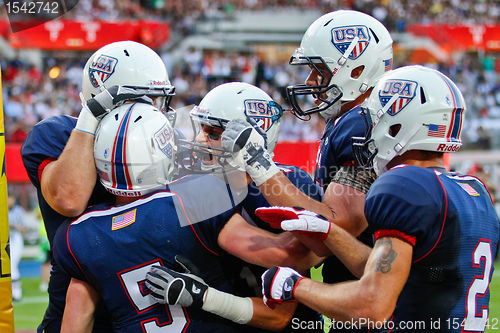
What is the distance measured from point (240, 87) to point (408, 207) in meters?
1.37

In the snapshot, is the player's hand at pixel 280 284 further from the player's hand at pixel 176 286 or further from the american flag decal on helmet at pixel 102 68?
the american flag decal on helmet at pixel 102 68

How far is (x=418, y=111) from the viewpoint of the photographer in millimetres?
2715

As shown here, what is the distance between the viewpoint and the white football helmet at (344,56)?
3586 mm

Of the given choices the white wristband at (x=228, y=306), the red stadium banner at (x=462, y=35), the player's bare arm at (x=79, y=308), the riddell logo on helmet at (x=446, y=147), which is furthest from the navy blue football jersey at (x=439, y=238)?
the red stadium banner at (x=462, y=35)

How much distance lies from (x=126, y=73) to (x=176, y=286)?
132 centimetres

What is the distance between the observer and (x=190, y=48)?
2016 centimetres

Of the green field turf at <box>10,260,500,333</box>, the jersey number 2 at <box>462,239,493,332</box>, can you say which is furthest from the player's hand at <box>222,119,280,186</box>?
the green field turf at <box>10,260,500,333</box>

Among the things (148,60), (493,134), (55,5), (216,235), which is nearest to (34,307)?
(55,5)

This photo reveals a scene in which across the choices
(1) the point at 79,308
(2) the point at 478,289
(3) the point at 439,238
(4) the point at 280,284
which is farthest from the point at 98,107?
(2) the point at 478,289

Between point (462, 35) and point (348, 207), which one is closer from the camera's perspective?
point (348, 207)

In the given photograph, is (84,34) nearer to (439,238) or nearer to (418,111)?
(418,111)

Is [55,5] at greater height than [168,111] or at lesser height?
greater

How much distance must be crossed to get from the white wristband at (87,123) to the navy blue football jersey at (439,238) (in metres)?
1.38

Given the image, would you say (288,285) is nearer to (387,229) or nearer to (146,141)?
(387,229)
